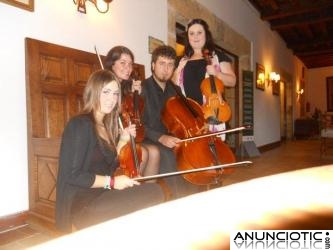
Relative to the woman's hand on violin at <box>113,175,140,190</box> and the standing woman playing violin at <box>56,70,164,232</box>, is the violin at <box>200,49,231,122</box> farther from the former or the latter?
the woman's hand on violin at <box>113,175,140,190</box>

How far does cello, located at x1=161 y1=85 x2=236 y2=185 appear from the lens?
2.11 metres

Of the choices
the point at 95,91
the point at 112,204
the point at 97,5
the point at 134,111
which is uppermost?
the point at 97,5

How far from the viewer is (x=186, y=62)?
2.59m

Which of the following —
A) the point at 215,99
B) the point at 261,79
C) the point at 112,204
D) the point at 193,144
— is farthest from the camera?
the point at 261,79

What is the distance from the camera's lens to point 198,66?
2555 mm

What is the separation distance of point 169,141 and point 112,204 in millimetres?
815

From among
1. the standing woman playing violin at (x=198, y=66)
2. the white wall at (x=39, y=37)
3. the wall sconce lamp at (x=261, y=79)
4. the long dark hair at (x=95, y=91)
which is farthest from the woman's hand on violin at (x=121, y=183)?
the wall sconce lamp at (x=261, y=79)

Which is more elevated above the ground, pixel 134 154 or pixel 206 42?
pixel 206 42

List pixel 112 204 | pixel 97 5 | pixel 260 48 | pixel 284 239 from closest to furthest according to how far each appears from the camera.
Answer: pixel 284 239 → pixel 112 204 → pixel 97 5 → pixel 260 48

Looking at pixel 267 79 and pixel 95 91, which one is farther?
pixel 267 79

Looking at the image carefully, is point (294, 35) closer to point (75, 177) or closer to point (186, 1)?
point (186, 1)

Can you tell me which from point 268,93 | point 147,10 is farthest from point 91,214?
point 268,93

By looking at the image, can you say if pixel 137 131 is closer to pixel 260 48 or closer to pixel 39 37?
pixel 39 37

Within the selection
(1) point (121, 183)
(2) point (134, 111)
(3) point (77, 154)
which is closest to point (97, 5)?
(2) point (134, 111)
